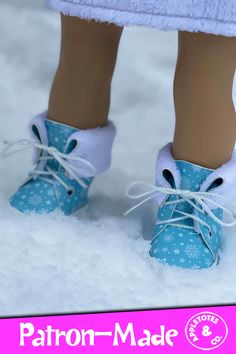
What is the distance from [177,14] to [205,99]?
106 mm

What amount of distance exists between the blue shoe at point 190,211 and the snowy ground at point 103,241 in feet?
0.06

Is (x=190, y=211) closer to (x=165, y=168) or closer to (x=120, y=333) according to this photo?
(x=165, y=168)

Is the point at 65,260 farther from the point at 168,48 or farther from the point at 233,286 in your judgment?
the point at 168,48

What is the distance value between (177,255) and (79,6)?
300 millimetres

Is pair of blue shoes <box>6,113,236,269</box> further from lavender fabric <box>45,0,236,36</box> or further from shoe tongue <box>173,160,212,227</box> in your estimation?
lavender fabric <box>45,0,236,36</box>

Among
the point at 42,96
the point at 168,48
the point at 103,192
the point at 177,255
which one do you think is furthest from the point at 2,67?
the point at 177,255

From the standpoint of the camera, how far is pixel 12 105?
3.98ft

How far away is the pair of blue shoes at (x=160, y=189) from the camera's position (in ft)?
2.68

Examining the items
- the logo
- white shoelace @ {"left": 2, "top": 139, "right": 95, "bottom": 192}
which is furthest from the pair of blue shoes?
the logo

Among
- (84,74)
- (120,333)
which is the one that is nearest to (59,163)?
(84,74)

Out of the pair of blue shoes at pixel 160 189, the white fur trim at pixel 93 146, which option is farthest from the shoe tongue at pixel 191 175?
the white fur trim at pixel 93 146

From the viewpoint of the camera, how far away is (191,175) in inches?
32.6

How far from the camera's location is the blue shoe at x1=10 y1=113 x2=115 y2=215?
89 cm

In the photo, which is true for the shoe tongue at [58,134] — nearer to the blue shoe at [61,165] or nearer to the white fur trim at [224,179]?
the blue shoe at [61,165]
